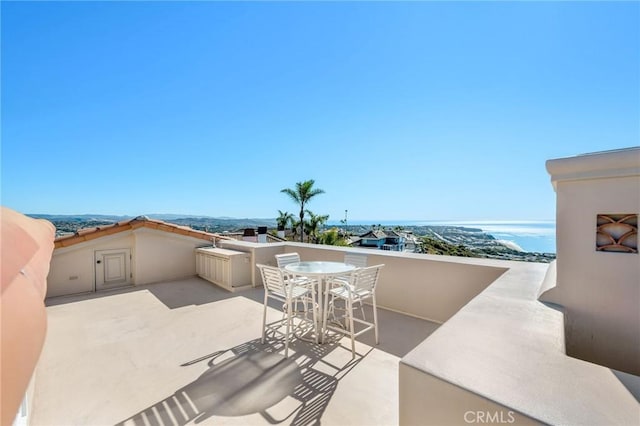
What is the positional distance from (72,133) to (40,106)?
2.79 metres

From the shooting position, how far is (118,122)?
412 inches

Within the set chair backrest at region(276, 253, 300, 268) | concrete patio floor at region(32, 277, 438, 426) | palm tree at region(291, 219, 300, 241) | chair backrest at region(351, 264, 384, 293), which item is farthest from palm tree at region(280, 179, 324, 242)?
chair backrest at region(351, 264, 384, 293)

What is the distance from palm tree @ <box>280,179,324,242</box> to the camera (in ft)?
67.7

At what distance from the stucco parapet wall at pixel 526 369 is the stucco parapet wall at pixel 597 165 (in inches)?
46.0

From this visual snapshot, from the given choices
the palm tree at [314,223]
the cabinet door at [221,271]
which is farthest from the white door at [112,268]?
the palm tree at [314,223]

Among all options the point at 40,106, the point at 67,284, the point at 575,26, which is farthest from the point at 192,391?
the point at 40,106

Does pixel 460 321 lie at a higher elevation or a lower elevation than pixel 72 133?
lower

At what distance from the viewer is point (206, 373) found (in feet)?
9.40

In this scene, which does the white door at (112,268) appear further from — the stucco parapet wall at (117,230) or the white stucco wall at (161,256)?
the stucco parapet wall at (117,230)

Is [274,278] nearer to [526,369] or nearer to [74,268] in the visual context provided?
[526,369]

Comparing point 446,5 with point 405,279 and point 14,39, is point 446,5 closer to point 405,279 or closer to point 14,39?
point 405,279
